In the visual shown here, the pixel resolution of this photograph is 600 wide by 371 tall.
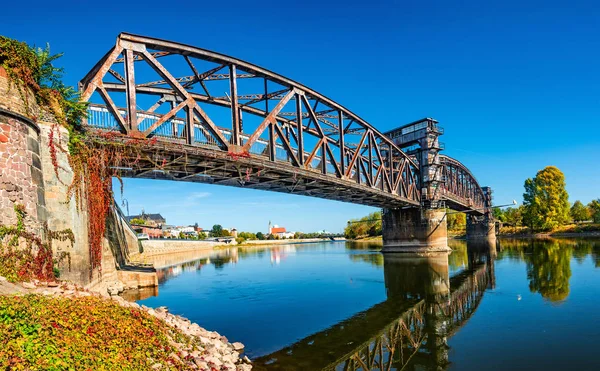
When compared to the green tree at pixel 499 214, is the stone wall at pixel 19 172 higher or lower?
higher

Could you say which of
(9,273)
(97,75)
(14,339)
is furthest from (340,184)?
(14,339)

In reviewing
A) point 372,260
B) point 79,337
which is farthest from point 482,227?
point 79,337

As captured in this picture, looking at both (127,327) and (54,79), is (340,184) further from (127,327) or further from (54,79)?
(127,327)

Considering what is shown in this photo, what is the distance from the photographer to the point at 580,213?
106062 mm

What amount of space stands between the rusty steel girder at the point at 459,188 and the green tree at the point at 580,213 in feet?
80.1

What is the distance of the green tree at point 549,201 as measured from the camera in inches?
3445

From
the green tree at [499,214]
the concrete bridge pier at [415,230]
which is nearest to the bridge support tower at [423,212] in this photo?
the concrete bridge pier at [415,230]

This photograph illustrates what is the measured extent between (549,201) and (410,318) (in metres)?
90.1

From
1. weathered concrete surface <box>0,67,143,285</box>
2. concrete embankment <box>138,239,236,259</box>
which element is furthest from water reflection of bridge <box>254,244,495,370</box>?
concrete embankment <box>138,239,236,259</box>

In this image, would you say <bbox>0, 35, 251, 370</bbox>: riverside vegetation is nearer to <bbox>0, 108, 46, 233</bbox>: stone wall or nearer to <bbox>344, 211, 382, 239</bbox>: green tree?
<bbox>0, 108, 46, 233</bbox>: stone wall

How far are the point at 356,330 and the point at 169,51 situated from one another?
20.6m

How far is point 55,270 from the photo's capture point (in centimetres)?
1390

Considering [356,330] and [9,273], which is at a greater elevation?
[9,273]

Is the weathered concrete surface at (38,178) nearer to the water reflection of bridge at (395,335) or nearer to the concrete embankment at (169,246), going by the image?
the water reflection of bridge at (395,335)
